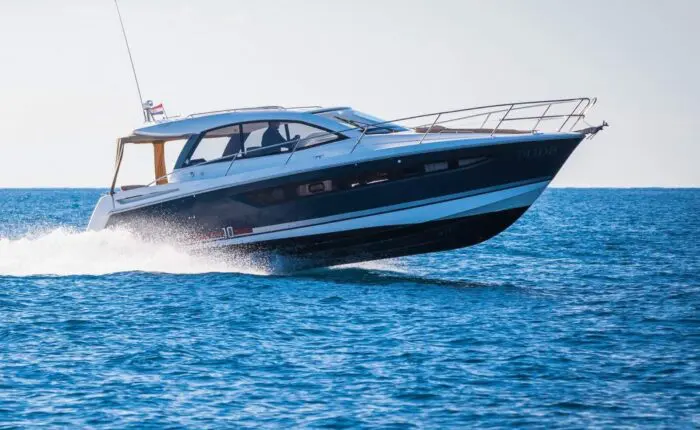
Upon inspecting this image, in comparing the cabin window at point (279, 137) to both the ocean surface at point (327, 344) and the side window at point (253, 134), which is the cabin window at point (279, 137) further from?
the ocean surface at point (327, 344)

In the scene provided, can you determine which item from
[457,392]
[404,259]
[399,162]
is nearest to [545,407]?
[457,392]

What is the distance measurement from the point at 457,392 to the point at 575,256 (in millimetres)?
18481

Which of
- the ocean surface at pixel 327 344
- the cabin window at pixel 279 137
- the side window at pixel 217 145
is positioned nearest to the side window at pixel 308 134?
the cabin window at pixel 279 137

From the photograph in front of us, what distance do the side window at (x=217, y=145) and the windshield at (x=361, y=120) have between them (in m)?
1.59

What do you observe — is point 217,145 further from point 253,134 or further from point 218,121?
point 253,134

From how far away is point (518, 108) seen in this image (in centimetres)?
1664

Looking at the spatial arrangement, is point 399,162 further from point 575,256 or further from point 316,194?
point 575,256

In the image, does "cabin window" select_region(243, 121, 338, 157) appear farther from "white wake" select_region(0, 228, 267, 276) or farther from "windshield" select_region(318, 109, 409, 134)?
"white wake" select_region(0, 228, 267, 276)

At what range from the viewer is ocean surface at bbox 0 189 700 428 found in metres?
9.46

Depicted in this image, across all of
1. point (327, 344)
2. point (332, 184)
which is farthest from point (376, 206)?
point (327, 344)

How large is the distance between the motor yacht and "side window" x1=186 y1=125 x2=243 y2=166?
18 millimetres

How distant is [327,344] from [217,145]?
6572 mm

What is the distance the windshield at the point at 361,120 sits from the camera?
693 inches

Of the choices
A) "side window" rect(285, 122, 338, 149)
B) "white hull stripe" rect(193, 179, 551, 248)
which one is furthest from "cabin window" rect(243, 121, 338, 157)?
"white hull stripe" rect(193, 179, 551, 248)
